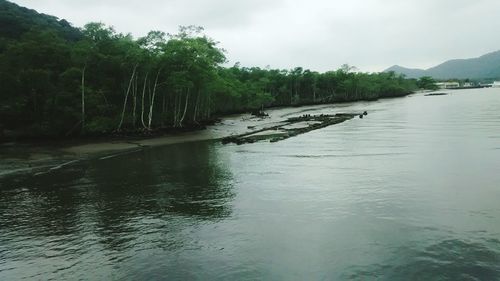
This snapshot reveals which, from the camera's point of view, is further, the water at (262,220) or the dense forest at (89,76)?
the dense forest at (89,76)

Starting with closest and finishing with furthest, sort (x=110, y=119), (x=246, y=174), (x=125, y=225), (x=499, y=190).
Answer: (x=125, y=225) → (x=499, y=190) → (x=246, y=174) → (x=110, y=119)

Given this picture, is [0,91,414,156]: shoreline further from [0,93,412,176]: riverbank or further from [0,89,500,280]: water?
[0,89,500,280]: water

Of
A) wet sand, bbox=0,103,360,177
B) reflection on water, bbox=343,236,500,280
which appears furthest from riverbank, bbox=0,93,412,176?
reflection on water, bbox=343,236,500,280

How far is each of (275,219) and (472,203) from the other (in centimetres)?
910

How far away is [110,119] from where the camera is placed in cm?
5516

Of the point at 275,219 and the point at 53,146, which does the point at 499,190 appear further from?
the point at 53,146

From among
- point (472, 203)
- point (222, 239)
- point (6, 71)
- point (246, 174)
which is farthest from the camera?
point (6, 71)

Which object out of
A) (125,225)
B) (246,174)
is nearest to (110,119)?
(246,174)

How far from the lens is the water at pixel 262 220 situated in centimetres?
1215

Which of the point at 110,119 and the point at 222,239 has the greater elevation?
the point at 110,119

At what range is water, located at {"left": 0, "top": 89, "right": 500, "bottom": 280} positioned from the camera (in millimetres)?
12148

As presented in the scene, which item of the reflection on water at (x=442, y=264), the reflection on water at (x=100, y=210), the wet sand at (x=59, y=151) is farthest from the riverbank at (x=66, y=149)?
the reflection on water at (x=442, y=264)

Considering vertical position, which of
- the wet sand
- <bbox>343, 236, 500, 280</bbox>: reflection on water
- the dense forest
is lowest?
<bbox>343, 236, 500, 280</bbox>: reflection on water

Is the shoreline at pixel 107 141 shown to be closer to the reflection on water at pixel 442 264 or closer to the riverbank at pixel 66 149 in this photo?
the riverbank at pixel 66 149
